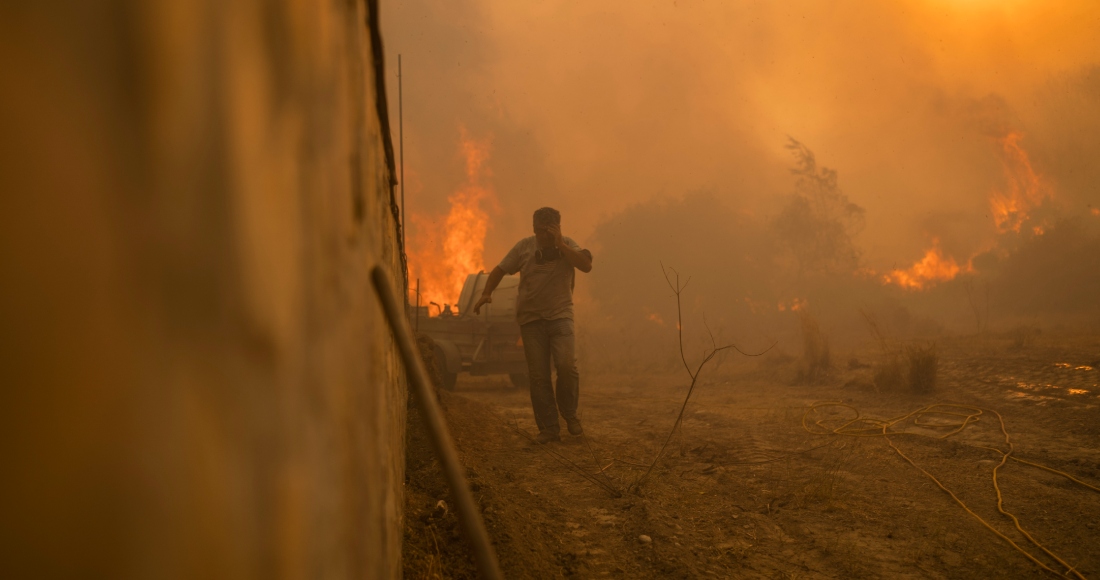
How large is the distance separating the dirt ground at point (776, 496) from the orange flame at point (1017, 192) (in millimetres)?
29244

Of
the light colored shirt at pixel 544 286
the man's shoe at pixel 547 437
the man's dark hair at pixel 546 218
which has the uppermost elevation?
the man's dark hair at pixel 546 218

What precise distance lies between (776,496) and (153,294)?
3.30 metres

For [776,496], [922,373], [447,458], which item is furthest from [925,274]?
[447,458]

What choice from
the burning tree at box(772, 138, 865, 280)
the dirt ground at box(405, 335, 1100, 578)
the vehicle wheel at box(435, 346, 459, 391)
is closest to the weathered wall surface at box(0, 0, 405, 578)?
the dirt ground at box(405, 335, 1100, 578)

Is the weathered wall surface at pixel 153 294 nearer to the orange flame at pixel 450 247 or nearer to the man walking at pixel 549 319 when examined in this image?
the man walking at pixel 549 319

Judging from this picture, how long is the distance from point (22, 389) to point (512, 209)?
3572 centimetres

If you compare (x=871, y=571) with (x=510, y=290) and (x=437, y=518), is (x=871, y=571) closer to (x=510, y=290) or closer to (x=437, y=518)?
(x=437, y=518)

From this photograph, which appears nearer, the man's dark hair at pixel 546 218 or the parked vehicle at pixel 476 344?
the man's dark hair at pixel 546 218

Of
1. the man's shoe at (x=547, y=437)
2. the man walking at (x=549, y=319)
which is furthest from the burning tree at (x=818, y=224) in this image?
the man's shoe at (x=547, y=437)

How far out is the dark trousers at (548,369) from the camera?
16.0ft

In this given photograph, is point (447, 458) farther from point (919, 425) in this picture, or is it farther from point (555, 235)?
point (919, 425)

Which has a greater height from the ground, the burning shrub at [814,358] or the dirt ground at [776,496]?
the burning shrub at [814,358]

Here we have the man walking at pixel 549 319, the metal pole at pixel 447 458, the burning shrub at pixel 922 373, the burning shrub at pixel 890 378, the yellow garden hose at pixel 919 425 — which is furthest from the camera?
the burning shrub at pixel 890 378

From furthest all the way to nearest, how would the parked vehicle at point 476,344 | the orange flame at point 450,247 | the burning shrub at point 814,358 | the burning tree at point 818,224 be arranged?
the burning tree at point 818,224 < the orange flame at point 450,247 < the parked vehicle at point 476,344 < the burning shrub at point 814,358
